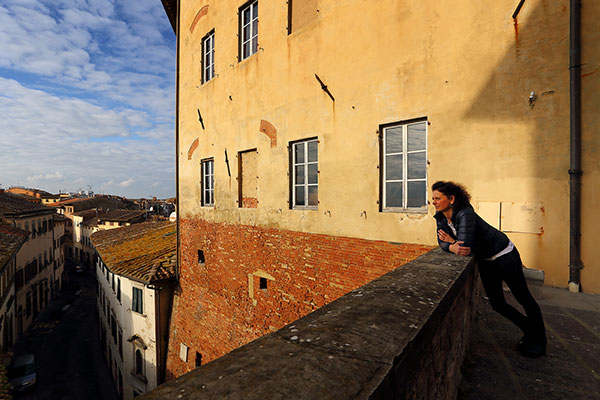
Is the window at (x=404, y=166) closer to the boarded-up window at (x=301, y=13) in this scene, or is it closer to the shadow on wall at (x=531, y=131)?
the shadow on wall at (x=531, y=131)

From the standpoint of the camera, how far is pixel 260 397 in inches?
35.1

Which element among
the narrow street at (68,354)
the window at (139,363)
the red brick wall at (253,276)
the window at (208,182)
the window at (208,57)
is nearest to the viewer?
the red brick wall at (253,276)

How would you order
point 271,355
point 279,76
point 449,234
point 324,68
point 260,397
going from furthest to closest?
point 279,76
point 324,68
point 449,234
point 271,355
point 260,397

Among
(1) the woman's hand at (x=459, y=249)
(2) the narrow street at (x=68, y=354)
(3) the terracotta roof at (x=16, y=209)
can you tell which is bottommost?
(2) the narrow street at (x=68, y=354)

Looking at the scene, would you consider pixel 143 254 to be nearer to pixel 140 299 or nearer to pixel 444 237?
pixel 140 299

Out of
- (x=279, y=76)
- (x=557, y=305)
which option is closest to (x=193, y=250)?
(x=279, y=76)

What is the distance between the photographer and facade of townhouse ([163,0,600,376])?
143 inches

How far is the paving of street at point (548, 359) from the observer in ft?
7.11

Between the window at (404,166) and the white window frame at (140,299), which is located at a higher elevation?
the window at (404,166)

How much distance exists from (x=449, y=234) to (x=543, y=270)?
1.68 meters

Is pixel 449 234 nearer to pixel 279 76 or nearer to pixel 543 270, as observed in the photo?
pixel 543 270

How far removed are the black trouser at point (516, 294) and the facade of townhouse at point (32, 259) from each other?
1169 inches

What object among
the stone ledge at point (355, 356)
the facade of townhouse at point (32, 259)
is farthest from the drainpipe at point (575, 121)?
the facade of townhouse at point (32, 259)

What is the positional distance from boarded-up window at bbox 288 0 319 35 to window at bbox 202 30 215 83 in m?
3.60
